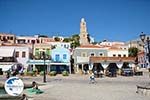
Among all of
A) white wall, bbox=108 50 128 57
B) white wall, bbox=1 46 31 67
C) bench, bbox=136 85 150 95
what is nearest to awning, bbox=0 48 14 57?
white wall, bbox=1 46 31 67

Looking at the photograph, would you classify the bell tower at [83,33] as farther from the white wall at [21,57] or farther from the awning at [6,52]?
the awning at [6,52]

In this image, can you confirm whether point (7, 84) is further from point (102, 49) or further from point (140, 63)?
point (140, 63)

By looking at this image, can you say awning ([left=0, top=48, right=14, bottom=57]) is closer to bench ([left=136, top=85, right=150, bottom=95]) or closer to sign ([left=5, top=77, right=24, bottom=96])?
bench ([left=136, top=85, right=150, bottom=95])

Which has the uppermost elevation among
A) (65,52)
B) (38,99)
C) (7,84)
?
(65,52)

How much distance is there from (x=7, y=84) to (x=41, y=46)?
197ft

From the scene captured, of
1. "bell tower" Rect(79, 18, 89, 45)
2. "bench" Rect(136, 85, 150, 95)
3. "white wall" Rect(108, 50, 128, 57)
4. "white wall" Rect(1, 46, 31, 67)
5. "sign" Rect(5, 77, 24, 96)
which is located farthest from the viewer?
"bell tower" Rect(79, 18, 89, 45)

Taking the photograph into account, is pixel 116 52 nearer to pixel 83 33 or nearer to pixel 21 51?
pixel 21 51

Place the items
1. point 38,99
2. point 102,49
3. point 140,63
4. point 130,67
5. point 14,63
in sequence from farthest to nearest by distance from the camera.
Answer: point 140,63, point 102,49, point 130,67, point 14,63, point 38,99

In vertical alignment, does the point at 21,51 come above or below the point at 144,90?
above

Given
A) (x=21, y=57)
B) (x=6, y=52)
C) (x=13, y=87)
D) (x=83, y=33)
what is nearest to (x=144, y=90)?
(x=13, y=87)

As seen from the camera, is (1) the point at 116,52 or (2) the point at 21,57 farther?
(1) the point at 116,52

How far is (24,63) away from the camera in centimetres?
6256

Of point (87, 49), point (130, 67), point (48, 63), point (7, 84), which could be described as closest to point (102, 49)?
point (87, 49)

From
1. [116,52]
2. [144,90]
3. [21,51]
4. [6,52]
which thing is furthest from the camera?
[116,52]
